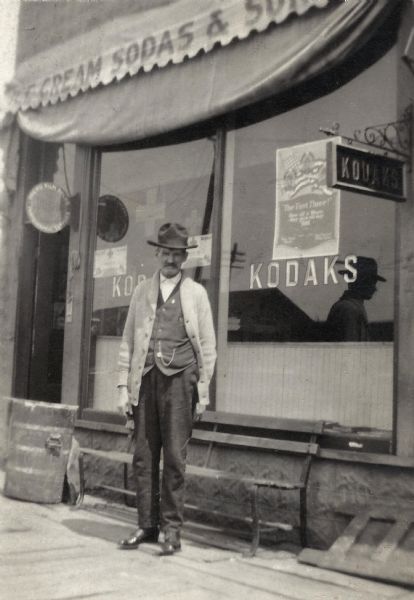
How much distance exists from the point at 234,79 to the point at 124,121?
4.38ft

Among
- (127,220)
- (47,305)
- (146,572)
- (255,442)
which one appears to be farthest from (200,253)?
(146,572)

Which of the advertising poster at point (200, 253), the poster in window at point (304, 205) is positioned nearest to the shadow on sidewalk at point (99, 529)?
the advertising poster at point (200, 253)

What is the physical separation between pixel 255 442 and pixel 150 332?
3.94 feet

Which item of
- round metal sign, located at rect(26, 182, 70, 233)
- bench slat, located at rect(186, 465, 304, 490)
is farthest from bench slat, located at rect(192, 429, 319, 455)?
round metal sign, located at rect(26, 182, 70, 233)

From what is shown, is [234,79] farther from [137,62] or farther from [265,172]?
[137,62]

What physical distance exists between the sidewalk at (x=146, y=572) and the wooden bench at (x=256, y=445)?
0.28m

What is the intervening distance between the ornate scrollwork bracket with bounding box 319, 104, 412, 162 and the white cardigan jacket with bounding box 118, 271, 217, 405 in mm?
1339

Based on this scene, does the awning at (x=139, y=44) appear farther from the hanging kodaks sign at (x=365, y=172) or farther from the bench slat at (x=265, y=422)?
the bench slat at (x=265, y=422)

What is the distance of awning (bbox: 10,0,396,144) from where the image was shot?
5152mm

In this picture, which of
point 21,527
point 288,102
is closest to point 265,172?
point 288,102

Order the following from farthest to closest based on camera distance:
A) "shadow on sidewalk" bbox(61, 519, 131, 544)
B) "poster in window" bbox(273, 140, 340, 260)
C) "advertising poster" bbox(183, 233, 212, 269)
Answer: "advertising poster" bbox(183, 233, 212, 269)
"poster in window" bbox(273, 140, 340, 260)
"shadow on sidewalk" bbox(61, 519, 131, 544)

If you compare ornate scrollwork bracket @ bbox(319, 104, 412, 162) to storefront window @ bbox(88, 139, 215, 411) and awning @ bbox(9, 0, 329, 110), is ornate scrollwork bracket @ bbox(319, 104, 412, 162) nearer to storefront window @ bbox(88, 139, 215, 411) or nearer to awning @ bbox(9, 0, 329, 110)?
awning @ bbox(9, 0, 329, 110)

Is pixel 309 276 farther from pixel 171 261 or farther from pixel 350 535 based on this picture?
pixel 350 535

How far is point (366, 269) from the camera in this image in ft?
17.1
